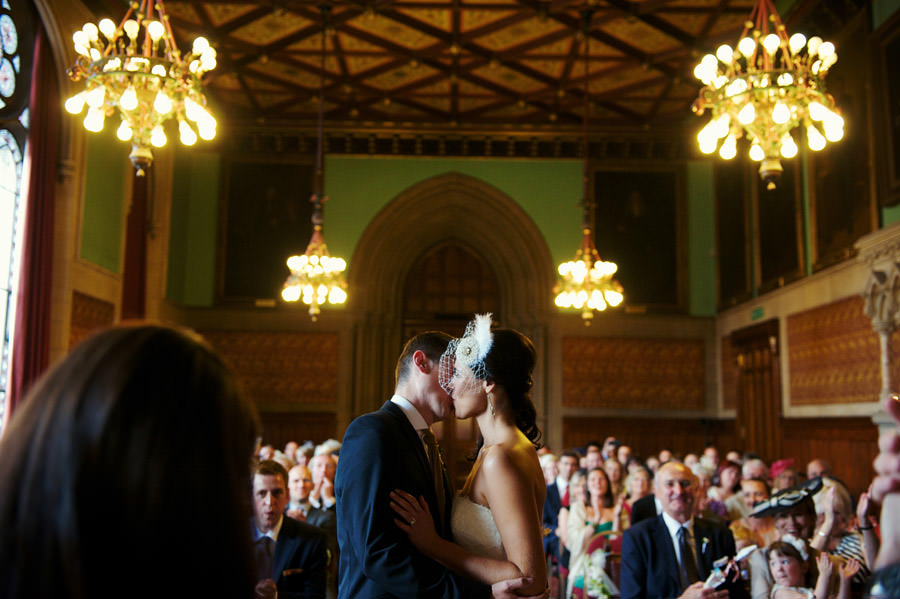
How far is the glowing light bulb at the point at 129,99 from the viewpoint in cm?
612

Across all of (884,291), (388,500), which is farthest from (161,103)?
(884,291)

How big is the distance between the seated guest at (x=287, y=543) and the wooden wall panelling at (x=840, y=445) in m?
7.38

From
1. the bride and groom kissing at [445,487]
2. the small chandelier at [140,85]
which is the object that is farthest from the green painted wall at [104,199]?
the bride and groom kissing at [445,487]

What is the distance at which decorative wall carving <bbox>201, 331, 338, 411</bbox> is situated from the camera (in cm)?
1544

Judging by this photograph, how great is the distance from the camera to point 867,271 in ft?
31.5

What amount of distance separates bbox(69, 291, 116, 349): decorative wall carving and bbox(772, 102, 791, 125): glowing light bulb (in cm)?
787

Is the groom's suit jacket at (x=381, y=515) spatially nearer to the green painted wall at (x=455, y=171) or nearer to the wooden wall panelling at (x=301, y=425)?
the wooden wall panelling at (x=301, y=425)

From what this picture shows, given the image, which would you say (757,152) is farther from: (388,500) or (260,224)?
(260,224)

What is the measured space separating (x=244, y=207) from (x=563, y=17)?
713cm

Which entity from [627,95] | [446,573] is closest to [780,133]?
[446,573]

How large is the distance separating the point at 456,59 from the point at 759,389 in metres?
7.32

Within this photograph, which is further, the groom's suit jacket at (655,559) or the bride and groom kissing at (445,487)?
the groom's suit jacket at (655,559)

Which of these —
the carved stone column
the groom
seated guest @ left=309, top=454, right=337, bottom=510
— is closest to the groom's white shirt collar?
the groom

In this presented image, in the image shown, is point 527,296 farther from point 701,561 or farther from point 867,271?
point 701,561
